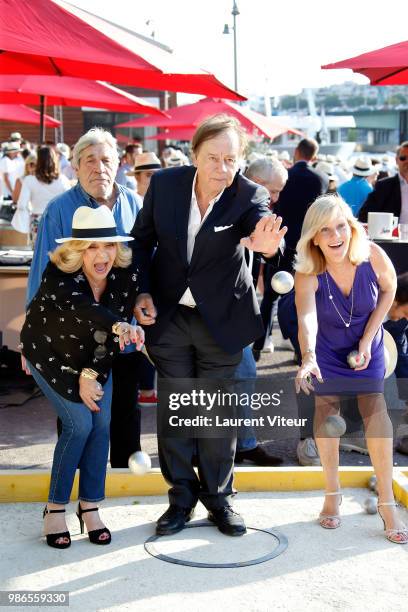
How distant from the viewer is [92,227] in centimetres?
385

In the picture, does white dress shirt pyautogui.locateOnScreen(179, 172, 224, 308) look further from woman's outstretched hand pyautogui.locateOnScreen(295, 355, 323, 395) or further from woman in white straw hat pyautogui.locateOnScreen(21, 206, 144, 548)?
woman's outstretched hand pyautogui.locateOnScreen(295, 355, 323, 395)

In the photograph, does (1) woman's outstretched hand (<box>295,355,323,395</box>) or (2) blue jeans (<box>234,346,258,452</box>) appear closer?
(1) woman's outstretched hand (<box>295,355,323,395</box>)

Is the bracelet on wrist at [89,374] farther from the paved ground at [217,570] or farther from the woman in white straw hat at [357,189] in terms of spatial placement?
the woman in white straw hat at [357,189]

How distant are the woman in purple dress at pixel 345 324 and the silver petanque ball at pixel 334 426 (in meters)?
0.04

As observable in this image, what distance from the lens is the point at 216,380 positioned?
162 inches

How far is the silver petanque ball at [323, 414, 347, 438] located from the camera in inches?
167

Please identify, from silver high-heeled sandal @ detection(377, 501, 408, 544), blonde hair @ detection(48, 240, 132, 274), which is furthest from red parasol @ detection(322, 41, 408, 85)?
silver high-heeled sandal @ detection(377, 501, 408, 544)

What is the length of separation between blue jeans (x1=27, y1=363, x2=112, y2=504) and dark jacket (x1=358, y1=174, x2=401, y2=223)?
155 inches

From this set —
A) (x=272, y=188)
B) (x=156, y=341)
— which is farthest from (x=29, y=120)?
(x=156, y=341)

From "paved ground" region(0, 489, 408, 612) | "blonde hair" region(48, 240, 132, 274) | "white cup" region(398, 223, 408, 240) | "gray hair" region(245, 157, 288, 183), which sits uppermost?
"gray hair" region(245, 157, 288, 183)

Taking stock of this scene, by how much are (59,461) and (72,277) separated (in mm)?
871

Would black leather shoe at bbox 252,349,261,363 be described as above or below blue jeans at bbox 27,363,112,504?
below

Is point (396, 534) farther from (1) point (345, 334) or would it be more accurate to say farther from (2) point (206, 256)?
(2) point (206, 256)

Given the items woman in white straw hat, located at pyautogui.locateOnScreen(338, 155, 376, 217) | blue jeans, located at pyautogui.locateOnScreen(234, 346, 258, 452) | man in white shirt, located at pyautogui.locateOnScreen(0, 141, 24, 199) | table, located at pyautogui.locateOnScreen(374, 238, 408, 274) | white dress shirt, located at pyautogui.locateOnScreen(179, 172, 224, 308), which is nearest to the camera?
white dress shirt, located at pyautogui.locateOnScreen(179, 172, 224, 308)
